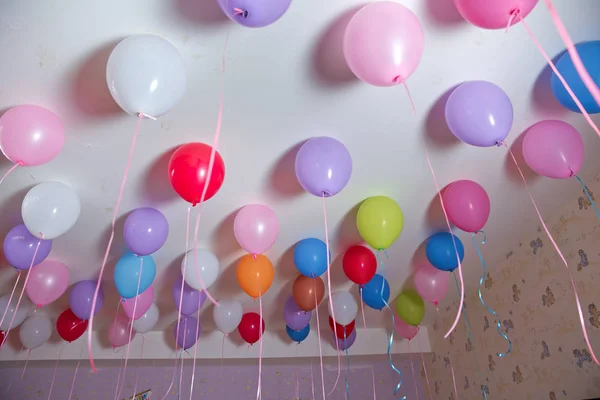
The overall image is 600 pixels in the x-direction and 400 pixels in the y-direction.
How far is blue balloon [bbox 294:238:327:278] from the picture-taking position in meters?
1.89

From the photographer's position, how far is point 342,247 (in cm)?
214

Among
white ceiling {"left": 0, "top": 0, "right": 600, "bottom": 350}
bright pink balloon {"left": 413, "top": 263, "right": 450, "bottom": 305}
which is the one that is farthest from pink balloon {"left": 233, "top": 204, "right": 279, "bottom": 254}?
bright pink balloon {"left": 413, "top": 263, "right": 450, "bottom": 305}

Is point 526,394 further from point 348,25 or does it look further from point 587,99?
point 348,25

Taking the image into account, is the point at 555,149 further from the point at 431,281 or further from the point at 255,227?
the point at 255,227

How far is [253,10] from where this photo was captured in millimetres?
998

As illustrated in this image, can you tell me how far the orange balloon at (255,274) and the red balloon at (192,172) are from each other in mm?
581

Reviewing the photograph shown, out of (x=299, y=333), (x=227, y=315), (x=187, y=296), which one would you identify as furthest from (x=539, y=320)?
(x=187, y=296)

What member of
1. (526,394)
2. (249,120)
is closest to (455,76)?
(249,120)

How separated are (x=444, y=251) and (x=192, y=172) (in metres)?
1.24

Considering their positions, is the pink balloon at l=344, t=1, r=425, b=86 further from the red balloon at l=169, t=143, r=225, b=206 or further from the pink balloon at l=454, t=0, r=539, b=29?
the red balloon at l=169, t=143, r=225, b=206

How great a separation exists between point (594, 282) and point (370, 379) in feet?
5.76

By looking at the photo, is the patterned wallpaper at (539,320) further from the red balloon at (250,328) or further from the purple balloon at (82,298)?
the purple balloon at (82,298)

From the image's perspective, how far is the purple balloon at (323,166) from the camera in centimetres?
143

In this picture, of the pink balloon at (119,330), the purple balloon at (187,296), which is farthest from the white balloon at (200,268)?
the pink balloon at (119,330)
